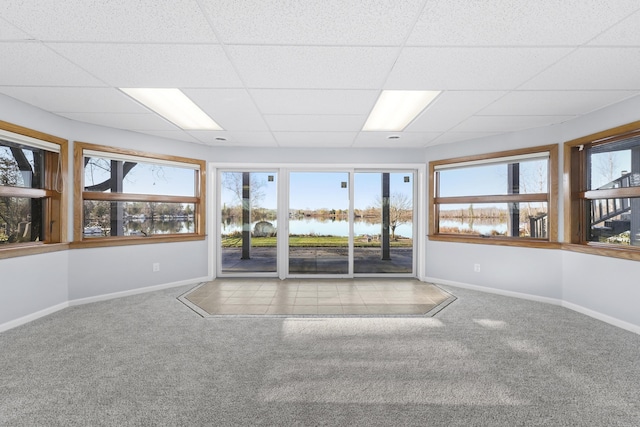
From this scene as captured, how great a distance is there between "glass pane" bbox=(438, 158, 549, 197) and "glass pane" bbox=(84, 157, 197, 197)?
437cm

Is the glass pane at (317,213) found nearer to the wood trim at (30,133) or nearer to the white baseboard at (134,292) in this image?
the white baseboard at (134,292)

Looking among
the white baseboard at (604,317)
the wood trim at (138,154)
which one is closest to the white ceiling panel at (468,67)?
the white baseboard at (604,317)

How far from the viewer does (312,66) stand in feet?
7.47

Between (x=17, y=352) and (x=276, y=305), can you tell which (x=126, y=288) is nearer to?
(x=17, y=352)

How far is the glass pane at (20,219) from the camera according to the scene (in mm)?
3084

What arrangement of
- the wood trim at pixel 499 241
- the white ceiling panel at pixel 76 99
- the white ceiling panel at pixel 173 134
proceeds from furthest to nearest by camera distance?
the white ceiling panel at pixel 173 134 < the wood trim at pixel 499 241 < the white ceiling panel at pixel 76 99

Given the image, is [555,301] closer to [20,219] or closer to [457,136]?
[457,136]

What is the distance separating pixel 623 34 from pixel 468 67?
90cm

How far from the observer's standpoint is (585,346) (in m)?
2.55

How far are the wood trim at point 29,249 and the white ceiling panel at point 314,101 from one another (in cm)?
296

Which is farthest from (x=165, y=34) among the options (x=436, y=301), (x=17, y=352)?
(x=436, y=301)

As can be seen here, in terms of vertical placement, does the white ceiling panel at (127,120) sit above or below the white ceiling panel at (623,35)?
above

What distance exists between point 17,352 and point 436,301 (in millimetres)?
4364

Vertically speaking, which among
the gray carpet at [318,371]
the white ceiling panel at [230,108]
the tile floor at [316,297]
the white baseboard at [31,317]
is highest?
the white ceiling panel at [230,108]
